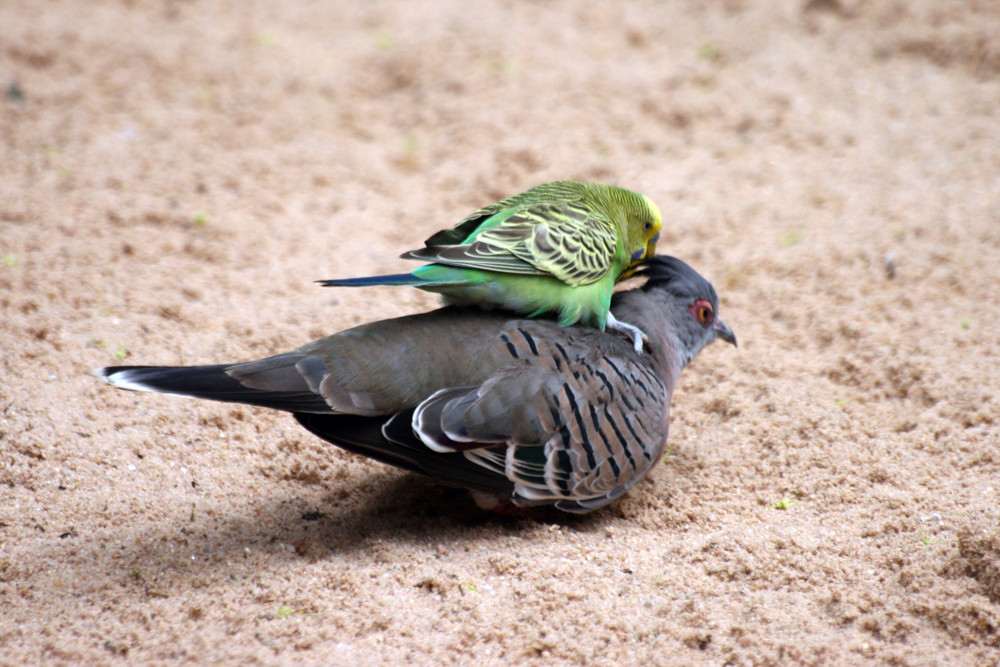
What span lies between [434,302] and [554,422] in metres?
1.81

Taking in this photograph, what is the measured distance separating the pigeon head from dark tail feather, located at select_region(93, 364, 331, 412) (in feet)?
6.60

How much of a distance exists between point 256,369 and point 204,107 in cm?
393

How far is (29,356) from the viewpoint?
12.7 feet

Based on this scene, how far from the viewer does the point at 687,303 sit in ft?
13.1

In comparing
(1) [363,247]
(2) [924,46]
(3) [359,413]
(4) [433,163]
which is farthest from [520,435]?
(2) [924,46]

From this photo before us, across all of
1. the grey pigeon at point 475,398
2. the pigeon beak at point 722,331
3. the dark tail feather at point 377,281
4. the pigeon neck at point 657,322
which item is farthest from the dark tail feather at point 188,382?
the pigeon beak at point 722,331

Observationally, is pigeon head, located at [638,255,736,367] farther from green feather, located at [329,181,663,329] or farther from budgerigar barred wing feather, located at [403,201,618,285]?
budgerigar barred wing feather, located at [403,201,618,285]

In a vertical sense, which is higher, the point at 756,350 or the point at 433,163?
the point at 433,163

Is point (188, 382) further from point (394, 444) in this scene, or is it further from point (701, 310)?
point (701, 310)

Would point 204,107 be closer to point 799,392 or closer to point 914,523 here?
point 799,392

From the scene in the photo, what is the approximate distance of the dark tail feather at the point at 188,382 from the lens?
9.29 ft

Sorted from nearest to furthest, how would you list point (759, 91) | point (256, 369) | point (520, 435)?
point (256, 369)
point (520, 435)
point (759, 91)

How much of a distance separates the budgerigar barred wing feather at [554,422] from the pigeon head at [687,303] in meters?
0.60

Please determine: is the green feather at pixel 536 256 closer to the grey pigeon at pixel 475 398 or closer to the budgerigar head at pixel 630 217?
the budgerigar head at pixel 630 217
